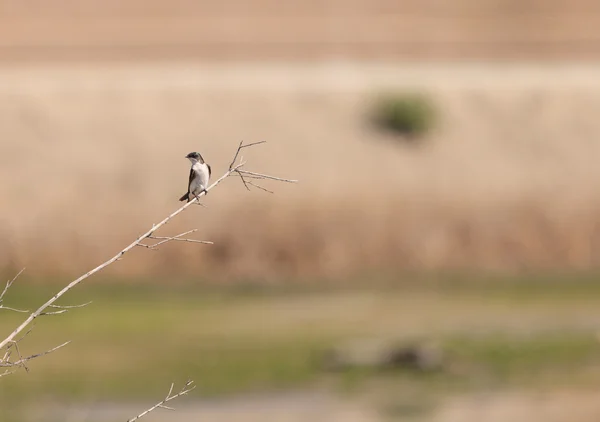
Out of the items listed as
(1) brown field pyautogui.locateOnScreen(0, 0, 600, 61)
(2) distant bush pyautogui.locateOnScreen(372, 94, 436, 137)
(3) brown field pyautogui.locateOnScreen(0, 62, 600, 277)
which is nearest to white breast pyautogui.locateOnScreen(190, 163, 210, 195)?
(3) brown field pyautogui.locateOnScreen(0, 62, 600, 277)

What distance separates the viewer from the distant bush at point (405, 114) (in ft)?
163

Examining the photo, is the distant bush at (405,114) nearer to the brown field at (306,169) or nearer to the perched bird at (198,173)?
the brown field at (306,169)

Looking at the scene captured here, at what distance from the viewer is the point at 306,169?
46.6 metres

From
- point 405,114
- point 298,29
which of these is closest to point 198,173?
point 405,114

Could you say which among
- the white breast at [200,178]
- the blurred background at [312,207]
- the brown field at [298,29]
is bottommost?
the white breast at [200,178]

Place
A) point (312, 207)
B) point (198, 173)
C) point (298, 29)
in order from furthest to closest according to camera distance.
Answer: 1. point (298, 29)
2. point (312, 207)
3. point (198, 173)

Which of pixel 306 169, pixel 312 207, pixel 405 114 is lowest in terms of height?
pixel 312 207

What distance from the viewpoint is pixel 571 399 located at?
1035 inches

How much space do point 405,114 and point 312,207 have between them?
7329mm

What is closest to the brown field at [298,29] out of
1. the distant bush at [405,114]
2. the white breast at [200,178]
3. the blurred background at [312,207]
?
the blurred background at [312,207]

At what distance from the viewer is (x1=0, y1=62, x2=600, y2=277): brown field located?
4238 cm

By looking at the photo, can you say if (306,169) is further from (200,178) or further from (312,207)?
(200,178)

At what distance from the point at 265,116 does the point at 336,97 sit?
120 inches

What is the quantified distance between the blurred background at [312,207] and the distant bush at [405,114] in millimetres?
82
